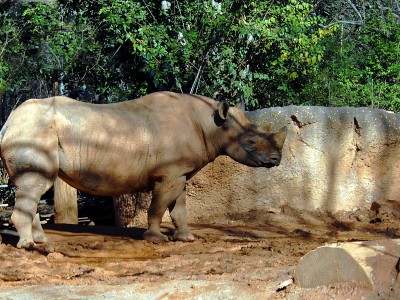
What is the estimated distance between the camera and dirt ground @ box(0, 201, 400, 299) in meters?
5.95

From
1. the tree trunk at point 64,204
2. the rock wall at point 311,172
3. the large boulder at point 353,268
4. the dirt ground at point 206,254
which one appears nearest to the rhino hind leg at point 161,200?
the dirt ground at point 206,254

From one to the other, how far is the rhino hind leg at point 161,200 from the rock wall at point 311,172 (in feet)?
6.98

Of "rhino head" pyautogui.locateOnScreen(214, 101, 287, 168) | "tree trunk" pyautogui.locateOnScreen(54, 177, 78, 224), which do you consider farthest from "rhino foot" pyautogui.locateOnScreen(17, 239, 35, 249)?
"tree trunk" pyautogui.locateOnScreen(54, 177, 78, 224)

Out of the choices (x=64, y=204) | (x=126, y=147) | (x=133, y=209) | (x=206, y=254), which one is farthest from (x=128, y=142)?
(x=64, y=204)

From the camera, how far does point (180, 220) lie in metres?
10.0

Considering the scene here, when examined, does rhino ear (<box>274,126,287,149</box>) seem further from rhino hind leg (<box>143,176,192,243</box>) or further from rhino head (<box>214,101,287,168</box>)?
rhino hind leg (<box>143,176,192,243</box>)

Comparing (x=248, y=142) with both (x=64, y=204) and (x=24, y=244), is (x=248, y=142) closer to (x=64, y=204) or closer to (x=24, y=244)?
(x=24, y=244)

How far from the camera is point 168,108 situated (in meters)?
9.92

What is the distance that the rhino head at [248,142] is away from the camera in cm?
1016

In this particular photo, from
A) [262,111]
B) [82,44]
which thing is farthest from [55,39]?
[262,111]

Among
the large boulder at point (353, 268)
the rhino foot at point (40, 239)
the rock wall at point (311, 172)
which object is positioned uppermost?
the rock wall at point (311, 172)

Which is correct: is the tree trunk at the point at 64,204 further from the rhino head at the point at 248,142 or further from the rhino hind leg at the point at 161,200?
the rhino head at the point at 248,142

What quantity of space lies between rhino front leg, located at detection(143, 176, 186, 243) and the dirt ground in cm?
22

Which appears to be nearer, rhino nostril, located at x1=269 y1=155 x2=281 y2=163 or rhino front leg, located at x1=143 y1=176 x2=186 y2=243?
rhino front leg, located at x1=143 y1=176 x2=186 y2=243
